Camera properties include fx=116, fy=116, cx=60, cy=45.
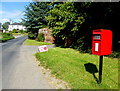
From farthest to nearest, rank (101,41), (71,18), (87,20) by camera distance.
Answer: (71,18) < (87,20) < (101,41)

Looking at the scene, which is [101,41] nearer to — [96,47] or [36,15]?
[96,47]

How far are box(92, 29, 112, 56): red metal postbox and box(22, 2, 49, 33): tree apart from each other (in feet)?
69.8

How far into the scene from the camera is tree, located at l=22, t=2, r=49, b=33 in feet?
78.8

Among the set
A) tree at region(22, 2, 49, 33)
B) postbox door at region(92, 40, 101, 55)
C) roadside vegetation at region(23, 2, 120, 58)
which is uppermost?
tree at region(22, 2, 49, 33)

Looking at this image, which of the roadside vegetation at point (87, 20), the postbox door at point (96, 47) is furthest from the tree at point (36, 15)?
the postbox door at point (96, 47)

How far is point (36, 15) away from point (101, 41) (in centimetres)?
2236

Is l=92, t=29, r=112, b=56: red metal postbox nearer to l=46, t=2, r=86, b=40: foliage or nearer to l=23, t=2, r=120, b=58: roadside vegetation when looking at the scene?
l=23, t=2, r=120, b=58: roadside vegetation

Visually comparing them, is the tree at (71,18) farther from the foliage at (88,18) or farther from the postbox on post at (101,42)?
the postbox on post at (101,42)

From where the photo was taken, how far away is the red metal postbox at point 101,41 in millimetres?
3605

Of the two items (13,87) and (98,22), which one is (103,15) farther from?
(13,87)

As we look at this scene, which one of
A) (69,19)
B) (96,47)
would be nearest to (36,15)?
(69,19)

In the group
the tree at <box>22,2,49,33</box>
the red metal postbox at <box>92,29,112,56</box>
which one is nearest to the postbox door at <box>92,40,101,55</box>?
the red metal postbox at <box>92,29,112,56</box>

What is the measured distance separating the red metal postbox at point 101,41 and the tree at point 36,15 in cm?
2127

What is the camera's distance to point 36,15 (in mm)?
24188
